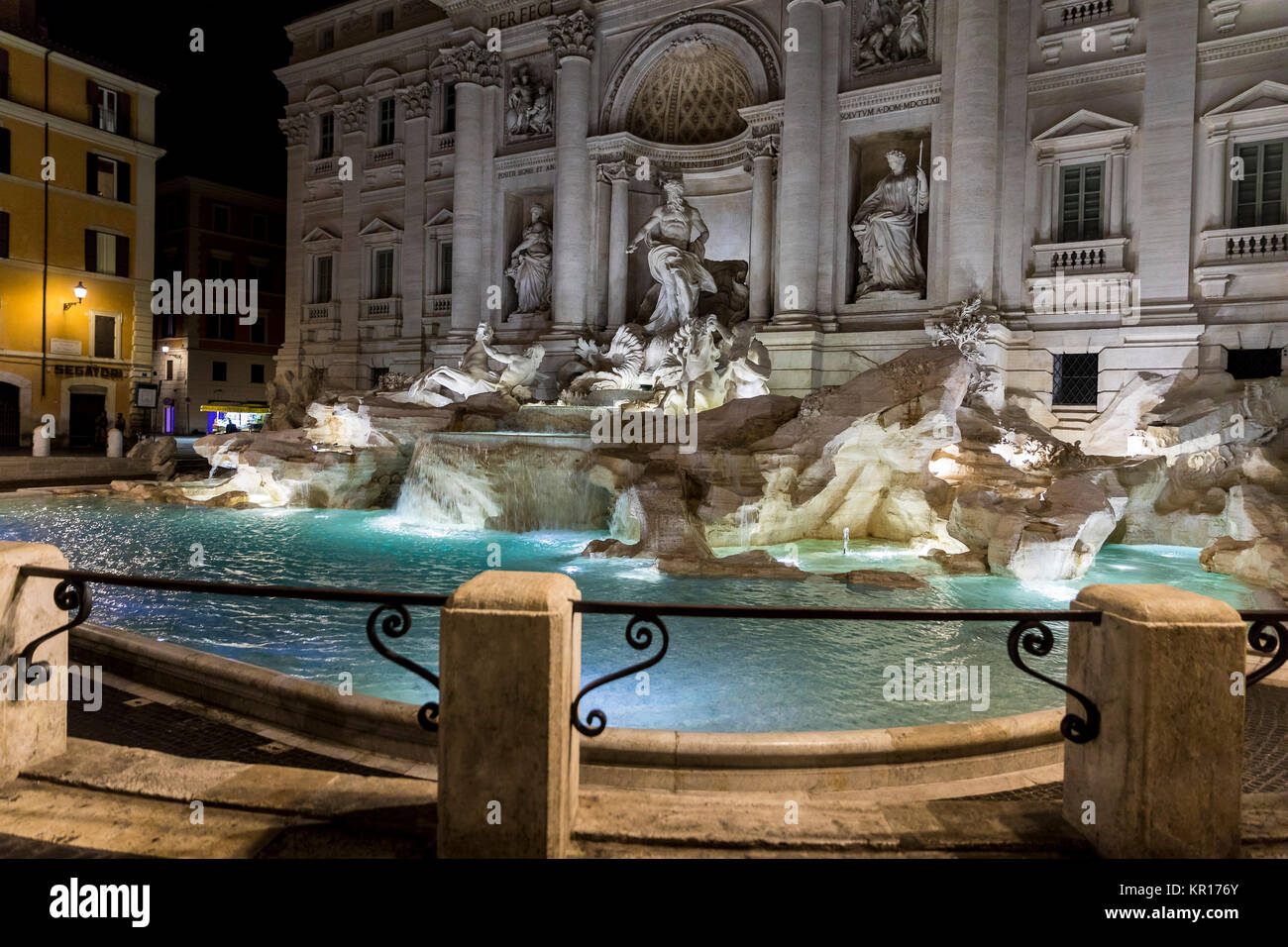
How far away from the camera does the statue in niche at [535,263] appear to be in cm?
2206

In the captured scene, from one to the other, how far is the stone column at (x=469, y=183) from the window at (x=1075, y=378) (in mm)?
15156

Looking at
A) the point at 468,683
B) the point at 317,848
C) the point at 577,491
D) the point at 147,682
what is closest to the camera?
the point at 468,683

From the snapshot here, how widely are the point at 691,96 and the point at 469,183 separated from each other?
269 inches

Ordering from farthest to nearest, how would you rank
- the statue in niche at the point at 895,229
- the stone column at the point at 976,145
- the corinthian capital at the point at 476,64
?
the corinthian capital at the point at 476,64, the statue in niche at the point at 895,229, the stone column at the point at 976,145

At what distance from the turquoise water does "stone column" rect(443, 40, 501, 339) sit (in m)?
11.7

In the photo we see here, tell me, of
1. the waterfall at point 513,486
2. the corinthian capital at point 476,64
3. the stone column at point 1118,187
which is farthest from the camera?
the corinthian capital at point 476,64

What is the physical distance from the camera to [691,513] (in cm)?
1008

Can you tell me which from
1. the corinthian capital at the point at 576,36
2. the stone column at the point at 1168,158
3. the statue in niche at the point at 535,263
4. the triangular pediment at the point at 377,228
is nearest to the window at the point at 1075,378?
the stone column at the point at 1168,158

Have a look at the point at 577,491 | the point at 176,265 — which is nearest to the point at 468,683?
the point at 577,491

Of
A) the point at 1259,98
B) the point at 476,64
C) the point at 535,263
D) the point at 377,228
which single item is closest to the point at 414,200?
the point at 377,228

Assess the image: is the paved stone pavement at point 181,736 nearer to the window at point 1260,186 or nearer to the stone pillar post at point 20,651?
the stone pillar post at point 20,651

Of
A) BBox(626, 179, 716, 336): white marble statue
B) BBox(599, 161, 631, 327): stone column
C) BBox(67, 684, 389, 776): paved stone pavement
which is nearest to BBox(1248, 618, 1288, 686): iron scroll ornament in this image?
BBox(67, 684, 389, 776): paved stone pavement

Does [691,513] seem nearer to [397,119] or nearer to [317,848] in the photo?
[317,848]
